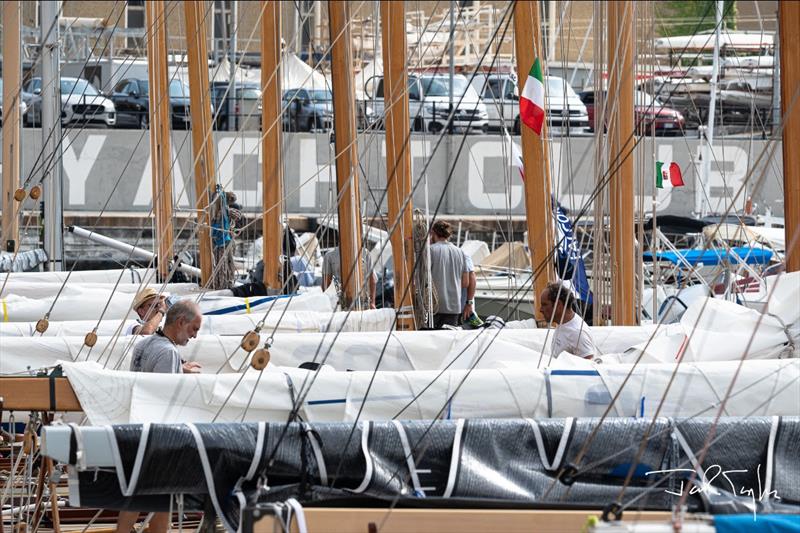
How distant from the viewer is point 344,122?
9516 mm

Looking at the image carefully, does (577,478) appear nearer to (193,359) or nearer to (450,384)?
(450,384)

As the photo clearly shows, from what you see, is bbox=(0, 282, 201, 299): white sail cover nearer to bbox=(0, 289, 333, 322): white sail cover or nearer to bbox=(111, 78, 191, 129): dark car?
bbox=(0, 289, 333, 322): white sail cover

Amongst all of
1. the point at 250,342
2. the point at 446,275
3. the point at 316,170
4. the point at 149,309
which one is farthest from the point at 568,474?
the point at 316,170

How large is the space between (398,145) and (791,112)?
16.6ft

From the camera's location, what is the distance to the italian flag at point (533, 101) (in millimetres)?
9641

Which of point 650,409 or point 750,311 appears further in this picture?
point 750,311

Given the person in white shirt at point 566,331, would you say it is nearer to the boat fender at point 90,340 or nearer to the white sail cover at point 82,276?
the boat fender at point 90,340

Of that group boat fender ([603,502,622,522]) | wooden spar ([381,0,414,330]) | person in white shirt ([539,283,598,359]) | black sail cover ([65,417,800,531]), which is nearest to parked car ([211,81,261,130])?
wooden spar ([381,0,414,330])

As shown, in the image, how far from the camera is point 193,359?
900 centimetres

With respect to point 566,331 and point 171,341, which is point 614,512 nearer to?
point 171,341

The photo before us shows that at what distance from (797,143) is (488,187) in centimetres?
1740

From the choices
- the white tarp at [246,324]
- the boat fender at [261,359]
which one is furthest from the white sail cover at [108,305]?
the boat fender at [261,359]

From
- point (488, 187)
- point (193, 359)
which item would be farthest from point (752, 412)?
point (488, 187)
